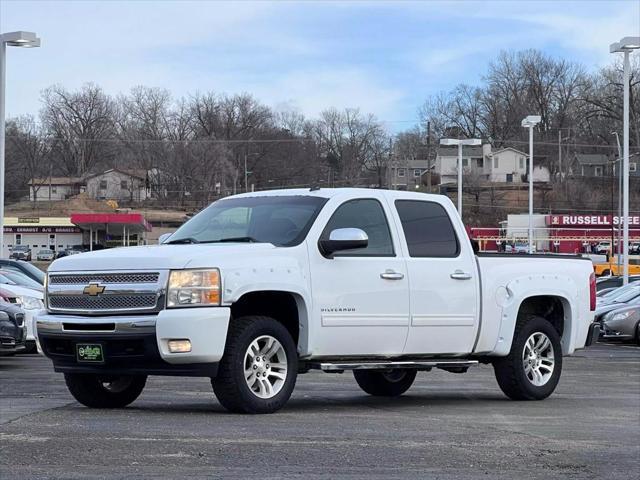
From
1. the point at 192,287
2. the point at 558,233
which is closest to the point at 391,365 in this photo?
the point at 192,287

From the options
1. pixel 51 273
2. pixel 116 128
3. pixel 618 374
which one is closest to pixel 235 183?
pixel 116 128

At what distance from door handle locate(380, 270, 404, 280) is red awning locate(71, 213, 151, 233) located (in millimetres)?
69117

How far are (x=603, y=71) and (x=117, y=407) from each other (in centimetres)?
10956

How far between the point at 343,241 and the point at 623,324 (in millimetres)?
17675

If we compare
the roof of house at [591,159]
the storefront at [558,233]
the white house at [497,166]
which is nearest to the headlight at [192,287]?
the storefront at [558,233]

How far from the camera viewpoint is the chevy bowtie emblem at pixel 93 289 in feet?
29.5

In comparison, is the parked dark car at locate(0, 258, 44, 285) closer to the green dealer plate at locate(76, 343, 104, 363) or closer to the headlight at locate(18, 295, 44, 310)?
the headlight at locate(18, 295, 44, 310)

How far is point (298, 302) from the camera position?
31.4ft

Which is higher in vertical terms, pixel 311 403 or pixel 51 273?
pixel 51 273

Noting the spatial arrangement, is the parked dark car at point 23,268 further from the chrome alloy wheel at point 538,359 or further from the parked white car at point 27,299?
the chrome alloy wheel at point 538,359

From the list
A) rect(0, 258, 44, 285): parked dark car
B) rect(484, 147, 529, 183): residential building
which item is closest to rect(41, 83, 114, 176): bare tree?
rect(484, 147, 529, 183): residential building

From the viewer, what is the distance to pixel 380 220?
34.4 feet

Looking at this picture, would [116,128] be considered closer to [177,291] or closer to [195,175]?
[195,175]

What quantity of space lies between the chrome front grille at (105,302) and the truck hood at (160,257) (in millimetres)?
231
